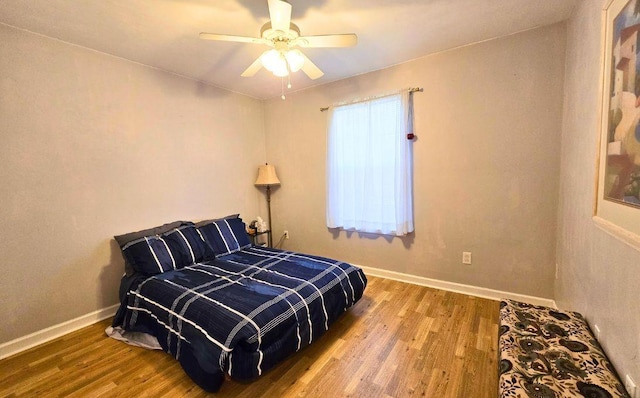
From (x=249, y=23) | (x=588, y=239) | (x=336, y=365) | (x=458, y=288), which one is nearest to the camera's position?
(x=588, y=239)

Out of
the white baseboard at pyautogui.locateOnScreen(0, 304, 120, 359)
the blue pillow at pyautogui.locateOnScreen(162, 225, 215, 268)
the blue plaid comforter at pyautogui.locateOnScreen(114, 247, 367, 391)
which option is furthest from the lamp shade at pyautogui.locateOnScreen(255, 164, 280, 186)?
the white baseboard at pyautogui.locateOnScreen(0, 304, 120, 359)

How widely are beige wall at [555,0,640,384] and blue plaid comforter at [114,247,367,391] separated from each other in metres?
1.48

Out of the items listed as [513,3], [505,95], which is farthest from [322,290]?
[513,3]

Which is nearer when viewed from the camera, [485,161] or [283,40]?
[283,40]

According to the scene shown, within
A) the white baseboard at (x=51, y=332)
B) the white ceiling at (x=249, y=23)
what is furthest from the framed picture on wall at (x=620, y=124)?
the white baseboard at (x=51, y=332)

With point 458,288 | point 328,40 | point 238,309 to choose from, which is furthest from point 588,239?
point 238,309

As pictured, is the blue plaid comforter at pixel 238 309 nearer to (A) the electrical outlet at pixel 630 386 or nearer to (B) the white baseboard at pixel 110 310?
(B) the white baseboard at pixel 110 310

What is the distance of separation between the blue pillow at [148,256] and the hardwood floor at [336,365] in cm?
59

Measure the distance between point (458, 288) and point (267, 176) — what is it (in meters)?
2.74

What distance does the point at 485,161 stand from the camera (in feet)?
8.02

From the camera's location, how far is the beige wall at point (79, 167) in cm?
195

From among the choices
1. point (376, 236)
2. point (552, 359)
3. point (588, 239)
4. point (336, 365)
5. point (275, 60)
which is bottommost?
point (336, 365)

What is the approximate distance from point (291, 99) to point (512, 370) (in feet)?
11.6

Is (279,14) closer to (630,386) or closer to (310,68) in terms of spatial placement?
(310,68)
